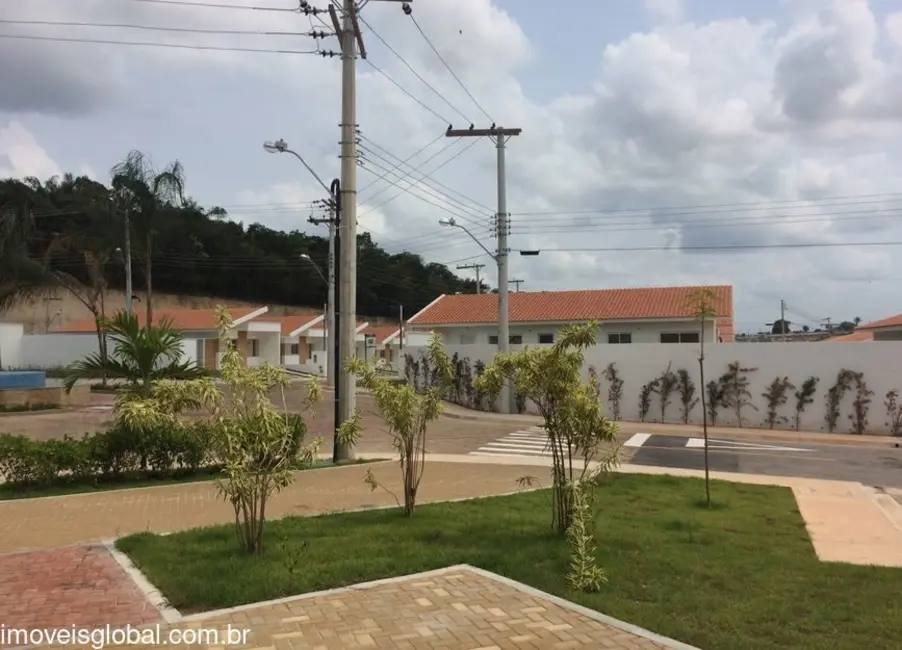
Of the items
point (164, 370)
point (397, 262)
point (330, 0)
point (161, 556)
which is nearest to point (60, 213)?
point (397, 262)

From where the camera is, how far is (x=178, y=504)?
9.77m

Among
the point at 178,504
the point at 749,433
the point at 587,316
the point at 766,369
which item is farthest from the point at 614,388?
the point at 178,504

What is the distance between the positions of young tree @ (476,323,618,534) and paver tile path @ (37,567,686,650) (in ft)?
6.08

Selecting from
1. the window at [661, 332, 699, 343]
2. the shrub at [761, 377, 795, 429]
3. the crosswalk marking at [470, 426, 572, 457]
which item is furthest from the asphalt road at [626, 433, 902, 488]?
the window at [661, 332, 699, 343]

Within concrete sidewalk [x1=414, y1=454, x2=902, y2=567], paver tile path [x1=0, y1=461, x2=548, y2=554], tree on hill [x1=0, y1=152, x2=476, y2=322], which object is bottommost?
concrete sidewalk [x1=414, y1=454, x2=902, y2=567]

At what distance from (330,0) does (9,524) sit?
11072 mm

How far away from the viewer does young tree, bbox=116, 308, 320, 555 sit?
6465mm

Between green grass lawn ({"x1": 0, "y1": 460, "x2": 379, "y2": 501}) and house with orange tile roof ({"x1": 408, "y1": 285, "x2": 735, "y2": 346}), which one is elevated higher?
house with orange tile roof ({"x1": 408, "y1": 285, "x2": 735, "y2": 346})

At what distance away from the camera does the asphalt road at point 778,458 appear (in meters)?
14.5

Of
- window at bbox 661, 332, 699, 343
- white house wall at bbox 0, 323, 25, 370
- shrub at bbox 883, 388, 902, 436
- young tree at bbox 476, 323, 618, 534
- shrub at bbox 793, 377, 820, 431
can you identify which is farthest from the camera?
white house wall at bbox 0, 323, 25, 370

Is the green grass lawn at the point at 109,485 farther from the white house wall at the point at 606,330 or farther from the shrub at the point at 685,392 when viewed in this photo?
the white house wall at the point at 606,330

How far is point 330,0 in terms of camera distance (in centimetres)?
1495

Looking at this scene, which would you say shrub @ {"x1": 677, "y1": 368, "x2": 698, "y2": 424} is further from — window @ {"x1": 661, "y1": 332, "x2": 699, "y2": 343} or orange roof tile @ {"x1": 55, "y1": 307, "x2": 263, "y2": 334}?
orange roof tile @ {"x1": 55, "y1": 307, "x2": 263, "y2": 334}

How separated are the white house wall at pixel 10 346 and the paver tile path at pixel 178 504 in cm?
4823
